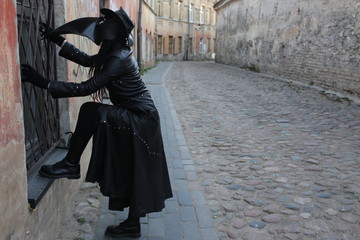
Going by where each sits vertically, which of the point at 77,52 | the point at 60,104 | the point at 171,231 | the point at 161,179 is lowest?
the point at 171,231

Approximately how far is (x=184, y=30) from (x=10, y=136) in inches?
1677

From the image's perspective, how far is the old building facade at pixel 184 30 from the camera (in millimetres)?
38156

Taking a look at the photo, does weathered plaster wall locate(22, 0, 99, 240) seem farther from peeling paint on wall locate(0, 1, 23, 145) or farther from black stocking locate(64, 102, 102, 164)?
peeling paint on wall locate(0, 1, 23, 145)

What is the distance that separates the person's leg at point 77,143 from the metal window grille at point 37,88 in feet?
0.64

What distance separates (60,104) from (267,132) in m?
4.55

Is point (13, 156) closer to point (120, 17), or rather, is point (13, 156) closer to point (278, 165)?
point (120, 17)

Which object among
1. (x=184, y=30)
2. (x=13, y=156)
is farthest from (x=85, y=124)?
(x=184, y=30)

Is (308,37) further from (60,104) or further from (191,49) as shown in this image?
(191,49)

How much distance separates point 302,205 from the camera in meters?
4.12

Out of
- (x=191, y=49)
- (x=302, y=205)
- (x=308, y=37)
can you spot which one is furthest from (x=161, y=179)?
(x=191, y=49)

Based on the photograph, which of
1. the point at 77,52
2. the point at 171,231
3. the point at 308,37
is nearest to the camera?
the point at 77,52

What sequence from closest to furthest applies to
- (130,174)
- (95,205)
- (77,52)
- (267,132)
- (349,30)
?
(130,174) → (77,52) → (95,205) → (267,132) → (349,30)

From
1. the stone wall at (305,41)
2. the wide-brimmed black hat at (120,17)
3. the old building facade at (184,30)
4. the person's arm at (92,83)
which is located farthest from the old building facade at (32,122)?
the old building facade at (184,30)

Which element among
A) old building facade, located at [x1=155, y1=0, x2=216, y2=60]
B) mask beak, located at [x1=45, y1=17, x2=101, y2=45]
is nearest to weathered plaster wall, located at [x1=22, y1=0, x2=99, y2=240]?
mask beak, located at [x1=45, y1=17, x2=101, y2=45]
